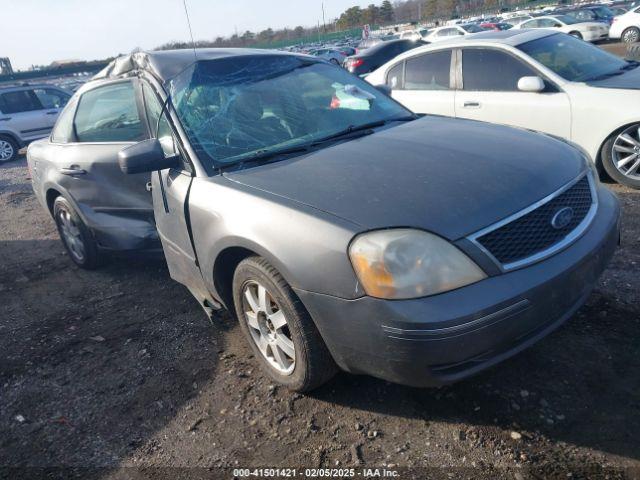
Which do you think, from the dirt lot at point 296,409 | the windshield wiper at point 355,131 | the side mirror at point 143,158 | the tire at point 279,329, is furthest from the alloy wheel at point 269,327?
the windshield wiper at point 355,131

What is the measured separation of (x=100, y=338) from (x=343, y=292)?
7.31 feet

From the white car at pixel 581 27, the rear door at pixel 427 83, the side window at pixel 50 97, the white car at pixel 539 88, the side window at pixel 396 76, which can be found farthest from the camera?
the white car at pixel 581 27

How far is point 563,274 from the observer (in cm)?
224

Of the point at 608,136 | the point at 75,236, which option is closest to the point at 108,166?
the point at 75,236

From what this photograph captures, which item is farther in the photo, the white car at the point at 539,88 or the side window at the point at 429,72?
the side window at the point at 429,72

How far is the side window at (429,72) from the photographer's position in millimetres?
6289

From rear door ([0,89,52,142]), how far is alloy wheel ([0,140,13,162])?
295 mm

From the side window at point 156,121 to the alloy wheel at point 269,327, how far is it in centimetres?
101

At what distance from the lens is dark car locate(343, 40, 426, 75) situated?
15.2 m

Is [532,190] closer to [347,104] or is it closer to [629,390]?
[629,390]

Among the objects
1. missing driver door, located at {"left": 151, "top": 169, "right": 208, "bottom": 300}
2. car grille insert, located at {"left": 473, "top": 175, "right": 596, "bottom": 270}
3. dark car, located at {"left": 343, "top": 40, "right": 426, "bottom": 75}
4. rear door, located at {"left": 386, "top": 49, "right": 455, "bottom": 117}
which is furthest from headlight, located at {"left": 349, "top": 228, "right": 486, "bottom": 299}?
dark car, located at {"left": 343, "top": 40, "right": 426, "bottom": 75}

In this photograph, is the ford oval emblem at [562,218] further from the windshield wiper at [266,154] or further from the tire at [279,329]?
the windshield wiper at [266,154]

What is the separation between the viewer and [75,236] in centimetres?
466

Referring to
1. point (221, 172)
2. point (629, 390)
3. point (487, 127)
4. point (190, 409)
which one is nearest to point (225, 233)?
point (221, 172)
